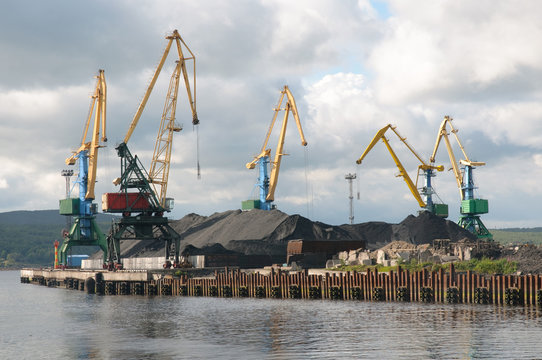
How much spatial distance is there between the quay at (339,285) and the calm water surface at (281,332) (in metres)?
1.34

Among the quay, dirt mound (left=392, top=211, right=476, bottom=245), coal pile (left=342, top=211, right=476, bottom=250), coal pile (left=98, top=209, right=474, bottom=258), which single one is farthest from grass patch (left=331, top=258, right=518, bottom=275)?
dirt mound (left=392, top=211, right=476, bottom=245)

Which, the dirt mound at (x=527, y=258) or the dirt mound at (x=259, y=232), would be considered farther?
the dirt mound at (x=259, y=232)

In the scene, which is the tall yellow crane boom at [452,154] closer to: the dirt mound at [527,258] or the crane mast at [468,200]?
the crane mast at [468,200]

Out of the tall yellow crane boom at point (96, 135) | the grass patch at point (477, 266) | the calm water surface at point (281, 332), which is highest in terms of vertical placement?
the tall yellow crane boom at point (96, 135)

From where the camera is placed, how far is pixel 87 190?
138 metres

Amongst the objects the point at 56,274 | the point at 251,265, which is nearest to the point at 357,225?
the point at 251,265

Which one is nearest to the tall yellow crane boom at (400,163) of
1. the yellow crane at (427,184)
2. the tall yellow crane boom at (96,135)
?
the yellow crane at (427,184)

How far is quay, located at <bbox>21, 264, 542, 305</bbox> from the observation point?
56.9 m

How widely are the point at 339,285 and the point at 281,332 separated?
65.0 feet

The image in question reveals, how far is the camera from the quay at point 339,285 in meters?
56.9

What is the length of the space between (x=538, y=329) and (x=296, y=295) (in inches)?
1160

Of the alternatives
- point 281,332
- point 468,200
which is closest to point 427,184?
point 468,200

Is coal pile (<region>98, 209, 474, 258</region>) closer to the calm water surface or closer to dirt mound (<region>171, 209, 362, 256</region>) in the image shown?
dirt mound (<region>171, 209, 362, 256</region>)

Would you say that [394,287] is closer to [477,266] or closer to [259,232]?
[477,266]
